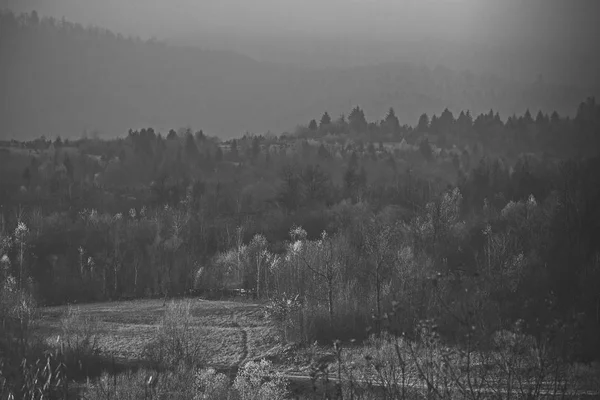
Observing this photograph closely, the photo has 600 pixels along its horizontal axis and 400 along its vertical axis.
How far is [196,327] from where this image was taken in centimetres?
4097

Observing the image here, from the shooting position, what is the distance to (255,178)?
114750 mm

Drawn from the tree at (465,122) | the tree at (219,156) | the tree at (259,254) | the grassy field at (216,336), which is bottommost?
the grassy field at (216,336)

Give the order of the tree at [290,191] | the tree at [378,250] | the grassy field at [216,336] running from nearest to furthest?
the grassy field at [216,336], the tree at [378,250], the tree at [290,191]

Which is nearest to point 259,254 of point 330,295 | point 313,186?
point 330,295

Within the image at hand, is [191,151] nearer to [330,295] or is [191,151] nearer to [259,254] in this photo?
[259,254]

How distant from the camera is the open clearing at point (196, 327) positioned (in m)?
37.9

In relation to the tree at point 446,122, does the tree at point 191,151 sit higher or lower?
lower

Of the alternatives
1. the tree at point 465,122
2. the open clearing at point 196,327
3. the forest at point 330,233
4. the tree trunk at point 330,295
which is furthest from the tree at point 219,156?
the tree trunk at point 330,295

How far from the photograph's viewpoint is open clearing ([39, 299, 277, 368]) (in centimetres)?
3791

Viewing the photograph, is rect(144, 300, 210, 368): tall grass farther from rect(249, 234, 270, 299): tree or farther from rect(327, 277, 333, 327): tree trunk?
rect(249, 234, 270, 299): tree

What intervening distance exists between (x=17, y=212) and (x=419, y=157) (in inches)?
2846

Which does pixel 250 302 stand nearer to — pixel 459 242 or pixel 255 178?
pixel 459 242

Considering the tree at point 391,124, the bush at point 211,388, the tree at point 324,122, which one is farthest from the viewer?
the tree at point 324,122

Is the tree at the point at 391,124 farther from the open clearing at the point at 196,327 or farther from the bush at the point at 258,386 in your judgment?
the bush at the point at 258,386
